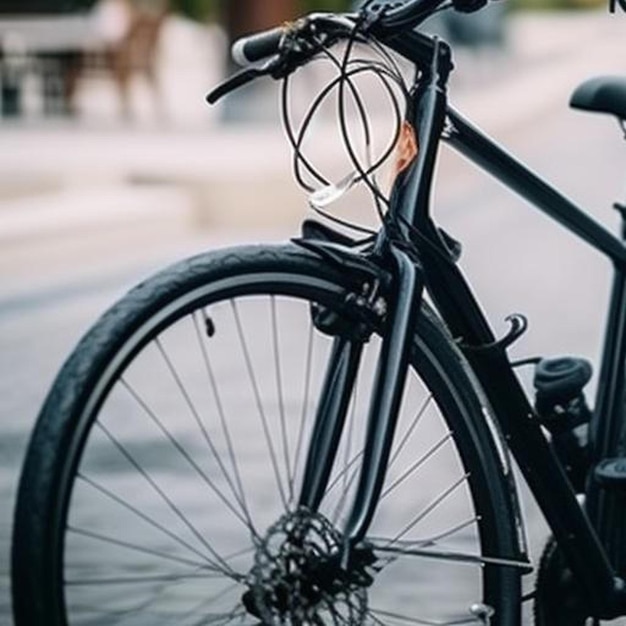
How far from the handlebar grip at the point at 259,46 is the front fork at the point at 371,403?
0.35 m

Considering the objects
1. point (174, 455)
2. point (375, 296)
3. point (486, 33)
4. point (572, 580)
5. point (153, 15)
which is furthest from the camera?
point (486, 33)

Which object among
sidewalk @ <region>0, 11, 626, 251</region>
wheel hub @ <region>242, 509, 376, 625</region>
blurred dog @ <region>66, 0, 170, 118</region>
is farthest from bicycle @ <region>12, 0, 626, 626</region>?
blurred dog @ <region>66, 0, 170, 118</region>

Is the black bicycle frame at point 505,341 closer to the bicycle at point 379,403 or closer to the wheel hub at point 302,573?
the bicycle at point 379,403

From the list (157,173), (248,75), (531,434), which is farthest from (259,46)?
(157,173)

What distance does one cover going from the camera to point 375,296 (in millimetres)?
3943

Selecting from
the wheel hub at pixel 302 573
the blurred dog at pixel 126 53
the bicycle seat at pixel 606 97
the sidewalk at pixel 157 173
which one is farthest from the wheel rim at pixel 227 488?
the blurred dog at pixel 126 53

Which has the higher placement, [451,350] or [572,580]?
[451,350]

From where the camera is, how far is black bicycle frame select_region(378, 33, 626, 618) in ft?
13.4

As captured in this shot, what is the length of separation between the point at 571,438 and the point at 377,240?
749 mm

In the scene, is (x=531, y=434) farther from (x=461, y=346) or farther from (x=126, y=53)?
(x=126, y=53)

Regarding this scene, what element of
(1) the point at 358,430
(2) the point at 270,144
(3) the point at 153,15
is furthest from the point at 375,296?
(3) the point at 153,15

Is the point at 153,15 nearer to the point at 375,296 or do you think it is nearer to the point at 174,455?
the point at 174,455

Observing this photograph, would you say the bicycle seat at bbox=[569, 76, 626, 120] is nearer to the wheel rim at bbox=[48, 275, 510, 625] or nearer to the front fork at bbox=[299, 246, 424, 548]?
the wheel rim at bbox=[48, 275, 510, 625]

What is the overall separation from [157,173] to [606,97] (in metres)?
12.2
